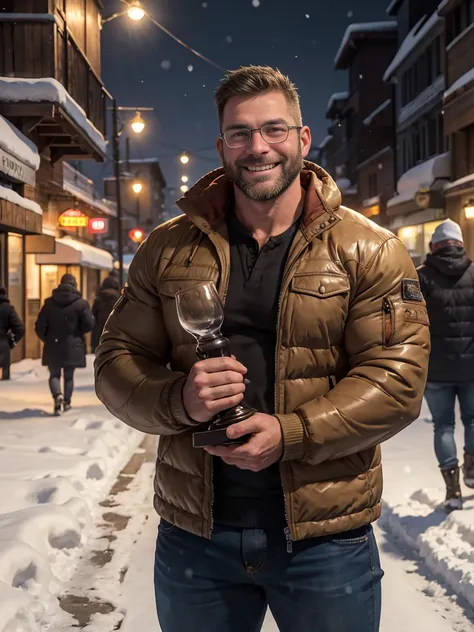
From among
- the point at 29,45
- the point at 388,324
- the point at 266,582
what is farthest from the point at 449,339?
the point at 29,45

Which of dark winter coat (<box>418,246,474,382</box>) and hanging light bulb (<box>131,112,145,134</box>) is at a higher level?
hanging light bulb (<box>131,112,145,134</box>)

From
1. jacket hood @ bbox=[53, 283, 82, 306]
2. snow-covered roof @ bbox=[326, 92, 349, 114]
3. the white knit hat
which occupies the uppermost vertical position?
snow-covered roof @ bbox=[326, 92, 349, 114]

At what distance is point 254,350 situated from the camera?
8.08 ft

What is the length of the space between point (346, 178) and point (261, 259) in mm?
52196

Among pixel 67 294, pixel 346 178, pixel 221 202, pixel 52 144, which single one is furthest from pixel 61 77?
pixel 346 178

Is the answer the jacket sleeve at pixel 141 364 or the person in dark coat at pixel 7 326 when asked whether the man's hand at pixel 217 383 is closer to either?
the jacket sleeve at pixel 141 364

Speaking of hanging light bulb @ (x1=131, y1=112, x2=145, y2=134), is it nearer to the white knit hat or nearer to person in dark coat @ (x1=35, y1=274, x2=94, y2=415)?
person in dark coat @ (x1=35, y1=274, x2=94, y2=415)

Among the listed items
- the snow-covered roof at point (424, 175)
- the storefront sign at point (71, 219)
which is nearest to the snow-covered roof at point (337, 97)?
the snow-covered roof at point (424, 175)

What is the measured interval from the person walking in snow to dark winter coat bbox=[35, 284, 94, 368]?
10.2 m

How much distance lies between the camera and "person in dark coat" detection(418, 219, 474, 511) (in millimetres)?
6734

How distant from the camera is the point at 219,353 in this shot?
222 cm

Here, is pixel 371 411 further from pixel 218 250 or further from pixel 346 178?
pixel 346 178

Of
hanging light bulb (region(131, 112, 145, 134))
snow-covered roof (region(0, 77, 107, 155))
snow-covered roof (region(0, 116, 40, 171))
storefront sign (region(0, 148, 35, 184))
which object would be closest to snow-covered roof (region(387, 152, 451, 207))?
hanging light bulb (region(131, 112, 145, 134))

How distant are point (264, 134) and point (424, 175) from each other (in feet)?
80.1
